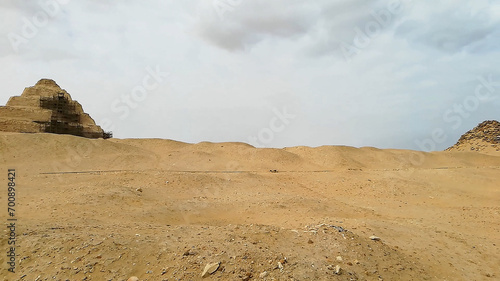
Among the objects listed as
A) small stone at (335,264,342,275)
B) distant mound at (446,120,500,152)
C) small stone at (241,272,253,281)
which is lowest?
small stone at (241,272,253,281)

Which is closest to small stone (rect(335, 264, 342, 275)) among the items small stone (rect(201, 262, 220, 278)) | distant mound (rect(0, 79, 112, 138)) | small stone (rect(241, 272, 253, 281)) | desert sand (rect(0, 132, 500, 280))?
desert sand (rect(0, 132, 500, 280))

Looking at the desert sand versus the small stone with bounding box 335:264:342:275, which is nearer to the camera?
the small stone with bounding box 335:264:342:275

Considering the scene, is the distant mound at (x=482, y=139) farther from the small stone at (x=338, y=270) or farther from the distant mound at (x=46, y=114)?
the distant mound at (x=46, y=114)

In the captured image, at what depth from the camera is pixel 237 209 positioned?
10.4 metres

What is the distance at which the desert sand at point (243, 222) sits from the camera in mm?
4758

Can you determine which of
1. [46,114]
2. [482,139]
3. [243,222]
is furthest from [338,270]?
[482,139]

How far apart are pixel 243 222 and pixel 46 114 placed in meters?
30.9

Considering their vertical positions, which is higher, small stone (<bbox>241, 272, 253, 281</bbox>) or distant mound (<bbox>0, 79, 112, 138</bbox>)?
distant mound (<bbox>0, 79, 112, 138</bbox>)

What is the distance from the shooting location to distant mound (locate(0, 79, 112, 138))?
2867 centimetres

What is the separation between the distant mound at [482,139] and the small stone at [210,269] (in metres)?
40.9

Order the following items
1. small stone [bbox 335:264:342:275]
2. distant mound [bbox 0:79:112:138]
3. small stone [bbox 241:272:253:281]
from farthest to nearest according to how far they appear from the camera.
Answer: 1. distant mound [bbox 0:79:112:138]
2. small stone [bbox 335:264:342:275]
3. small stone [bbox 241:272:253:281]

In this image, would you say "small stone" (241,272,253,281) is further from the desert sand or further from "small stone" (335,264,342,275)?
"small stone" (335,264,342,275)

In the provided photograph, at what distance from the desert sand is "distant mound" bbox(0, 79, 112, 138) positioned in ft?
26.4

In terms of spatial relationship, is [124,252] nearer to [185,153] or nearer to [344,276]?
[344,276]
